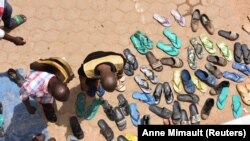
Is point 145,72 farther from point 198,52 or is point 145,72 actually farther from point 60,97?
point 60,97

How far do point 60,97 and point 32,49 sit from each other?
1.79m

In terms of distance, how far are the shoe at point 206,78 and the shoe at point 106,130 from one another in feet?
4.90

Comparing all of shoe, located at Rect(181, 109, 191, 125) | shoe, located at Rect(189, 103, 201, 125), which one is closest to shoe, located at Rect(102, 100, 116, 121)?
shoe, located at Rect(181, 109, 191, 125)

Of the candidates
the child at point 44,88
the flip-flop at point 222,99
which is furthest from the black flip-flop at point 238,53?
the child at point 44,88

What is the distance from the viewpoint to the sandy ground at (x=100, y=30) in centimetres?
612

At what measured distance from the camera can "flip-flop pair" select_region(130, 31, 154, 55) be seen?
6391mm

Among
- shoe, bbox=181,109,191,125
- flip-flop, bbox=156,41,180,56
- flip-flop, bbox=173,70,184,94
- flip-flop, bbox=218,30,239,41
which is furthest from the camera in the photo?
flip-flop, bbox=218,30,239,41

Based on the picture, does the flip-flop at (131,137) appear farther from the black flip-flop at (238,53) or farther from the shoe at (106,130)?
the black flip-flop at (238,53)

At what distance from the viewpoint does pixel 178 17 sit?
6648 mm

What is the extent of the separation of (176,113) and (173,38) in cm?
116

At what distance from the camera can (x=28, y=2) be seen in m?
6.55

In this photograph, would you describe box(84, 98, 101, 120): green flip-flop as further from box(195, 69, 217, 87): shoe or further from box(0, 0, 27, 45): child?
box(195, 69, 217, 87): shoe

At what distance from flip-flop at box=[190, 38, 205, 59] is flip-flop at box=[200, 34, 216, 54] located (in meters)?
0.07

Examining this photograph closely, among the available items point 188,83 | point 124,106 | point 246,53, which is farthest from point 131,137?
point 246,53
